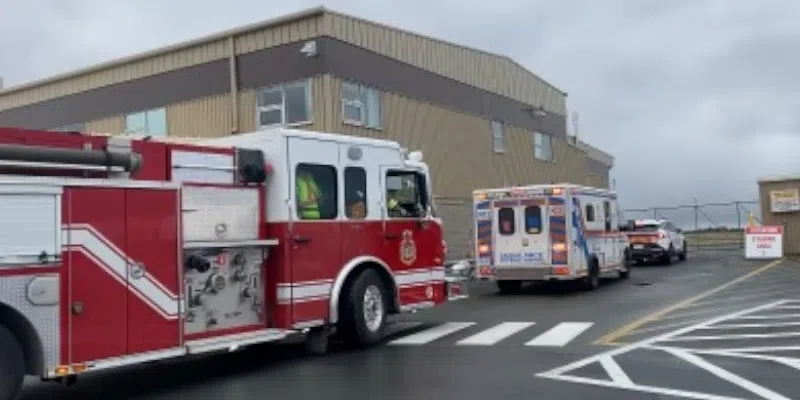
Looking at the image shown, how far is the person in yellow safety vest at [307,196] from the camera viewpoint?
10.6 m

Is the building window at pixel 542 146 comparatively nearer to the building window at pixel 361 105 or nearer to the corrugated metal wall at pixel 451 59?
the corrugated metal wall at pixel 451 59

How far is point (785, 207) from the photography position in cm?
3203

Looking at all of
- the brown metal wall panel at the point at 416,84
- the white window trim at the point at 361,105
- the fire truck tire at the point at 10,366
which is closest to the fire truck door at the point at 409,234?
the fire truck tire at the point at 10,366

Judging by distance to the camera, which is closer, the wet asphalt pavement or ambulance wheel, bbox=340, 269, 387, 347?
the wet asphalt pavement

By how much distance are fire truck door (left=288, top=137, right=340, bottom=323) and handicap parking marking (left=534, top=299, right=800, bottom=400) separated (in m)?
3.17

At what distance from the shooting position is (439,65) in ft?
92.2

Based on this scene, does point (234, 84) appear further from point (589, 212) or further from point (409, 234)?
point (409, 234)

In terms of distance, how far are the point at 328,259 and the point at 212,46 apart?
1599cm

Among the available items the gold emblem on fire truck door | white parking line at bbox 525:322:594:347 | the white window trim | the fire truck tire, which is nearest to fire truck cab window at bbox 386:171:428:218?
the gold emblem on fire truck door

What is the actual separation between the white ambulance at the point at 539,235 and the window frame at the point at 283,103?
5.82 metres

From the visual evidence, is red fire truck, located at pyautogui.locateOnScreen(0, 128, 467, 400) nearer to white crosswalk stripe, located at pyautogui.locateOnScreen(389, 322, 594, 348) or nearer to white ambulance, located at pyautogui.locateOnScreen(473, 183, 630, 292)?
white crosswalk stripe, located at pyautogui.locateOnScreen(389, 322, 594, 348)

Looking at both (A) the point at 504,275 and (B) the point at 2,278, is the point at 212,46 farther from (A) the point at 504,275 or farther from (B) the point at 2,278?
(B) the point at 2,278

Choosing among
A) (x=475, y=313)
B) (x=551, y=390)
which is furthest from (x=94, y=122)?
(x=551, y=390)

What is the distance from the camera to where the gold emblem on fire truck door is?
12.3 metres
